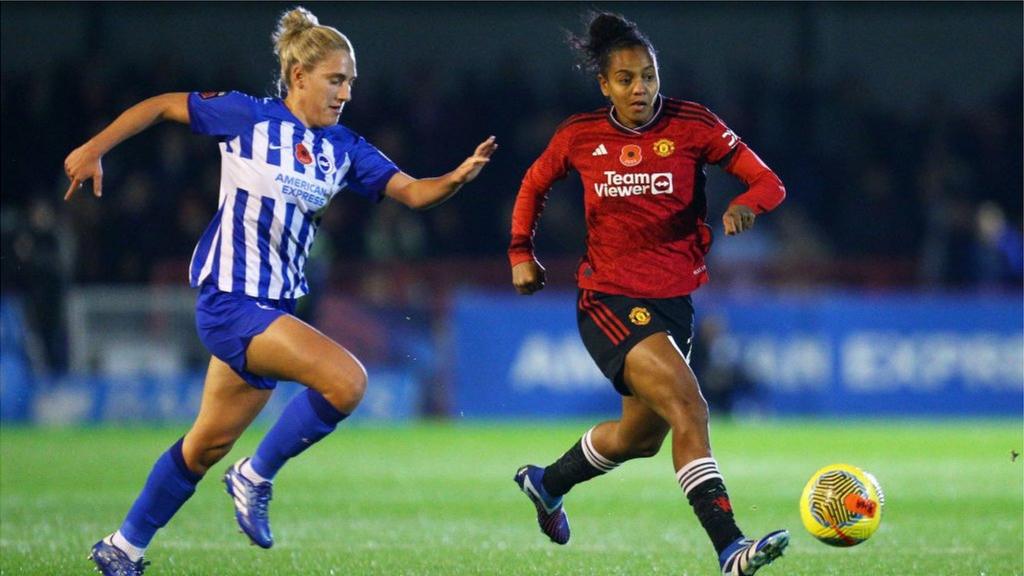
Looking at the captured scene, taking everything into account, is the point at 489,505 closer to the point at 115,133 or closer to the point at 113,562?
the point at 113,562

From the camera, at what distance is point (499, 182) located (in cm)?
1948

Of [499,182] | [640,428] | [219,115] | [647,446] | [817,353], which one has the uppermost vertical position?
[219,115]

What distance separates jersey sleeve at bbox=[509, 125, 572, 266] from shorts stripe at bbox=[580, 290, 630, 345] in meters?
0.32

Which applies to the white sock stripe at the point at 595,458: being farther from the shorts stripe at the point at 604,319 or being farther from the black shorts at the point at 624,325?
the shorts stripe at the point at 604,319

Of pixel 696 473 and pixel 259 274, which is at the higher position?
pixel 259 274

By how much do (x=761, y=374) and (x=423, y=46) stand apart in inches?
276

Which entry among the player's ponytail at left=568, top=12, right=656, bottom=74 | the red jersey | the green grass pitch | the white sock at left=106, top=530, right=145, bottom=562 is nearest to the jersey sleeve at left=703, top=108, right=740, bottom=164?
the red jersey

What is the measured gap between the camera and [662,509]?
9.37 m

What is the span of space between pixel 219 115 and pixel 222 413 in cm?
112

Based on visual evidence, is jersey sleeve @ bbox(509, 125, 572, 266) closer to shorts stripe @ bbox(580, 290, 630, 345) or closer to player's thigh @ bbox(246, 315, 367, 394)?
shorts stripe @ bbox(580, 290, 630, 345)

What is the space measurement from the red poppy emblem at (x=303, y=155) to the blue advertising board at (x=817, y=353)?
421 inches

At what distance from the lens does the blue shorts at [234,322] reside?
230 inches

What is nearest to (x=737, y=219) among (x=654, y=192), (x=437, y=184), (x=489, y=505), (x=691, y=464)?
(x=654, y=192)

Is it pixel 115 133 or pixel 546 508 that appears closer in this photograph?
pixel 115 133
